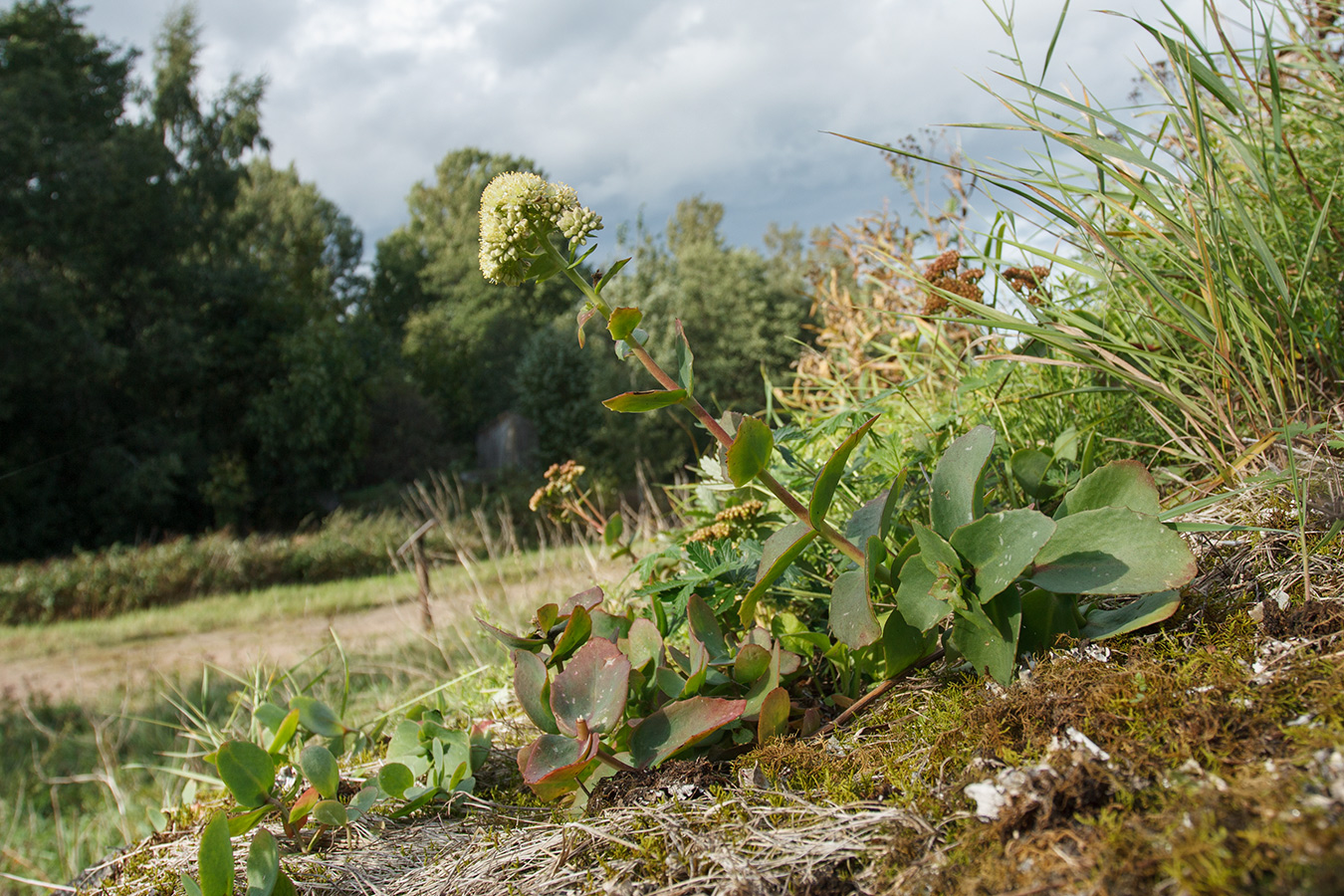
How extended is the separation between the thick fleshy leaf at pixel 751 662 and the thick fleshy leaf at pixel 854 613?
0.36 ft

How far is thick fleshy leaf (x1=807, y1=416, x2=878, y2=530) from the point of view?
0.78 meters

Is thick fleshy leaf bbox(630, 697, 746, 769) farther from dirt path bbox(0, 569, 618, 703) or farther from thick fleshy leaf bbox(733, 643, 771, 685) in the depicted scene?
dirt path bbox(0, 569, 618, 703)

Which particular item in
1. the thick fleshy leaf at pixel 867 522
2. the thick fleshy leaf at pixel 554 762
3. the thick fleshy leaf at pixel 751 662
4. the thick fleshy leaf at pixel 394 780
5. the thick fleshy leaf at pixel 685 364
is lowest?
the thick fleshy leaf at pixel 394 780

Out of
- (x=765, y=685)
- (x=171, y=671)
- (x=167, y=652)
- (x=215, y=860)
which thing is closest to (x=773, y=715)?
(x=765, y=685)

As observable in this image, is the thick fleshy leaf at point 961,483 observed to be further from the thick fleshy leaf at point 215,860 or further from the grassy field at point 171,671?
the grassy field at point 171,671

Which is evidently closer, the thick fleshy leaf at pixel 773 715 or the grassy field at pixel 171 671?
the thick fleshy leaf at pixel 773 715

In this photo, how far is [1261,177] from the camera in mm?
1105

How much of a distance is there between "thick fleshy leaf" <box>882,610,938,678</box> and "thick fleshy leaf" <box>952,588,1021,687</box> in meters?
0.06

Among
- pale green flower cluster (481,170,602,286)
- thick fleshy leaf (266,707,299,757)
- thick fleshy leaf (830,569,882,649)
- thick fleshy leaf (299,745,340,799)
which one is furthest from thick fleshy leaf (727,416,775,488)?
thick fleshy leaf (266,707,299,757)

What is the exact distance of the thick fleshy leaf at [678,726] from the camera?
2.75 feet

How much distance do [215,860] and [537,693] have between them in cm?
39

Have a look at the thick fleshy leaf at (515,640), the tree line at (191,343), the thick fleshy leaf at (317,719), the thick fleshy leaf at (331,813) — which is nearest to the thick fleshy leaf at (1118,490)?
the thick fleshy leaf at (515,640)

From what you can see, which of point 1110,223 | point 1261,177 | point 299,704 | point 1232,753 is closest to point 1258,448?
point 1261,177

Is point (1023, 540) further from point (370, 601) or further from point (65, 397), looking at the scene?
point (65, 397)
